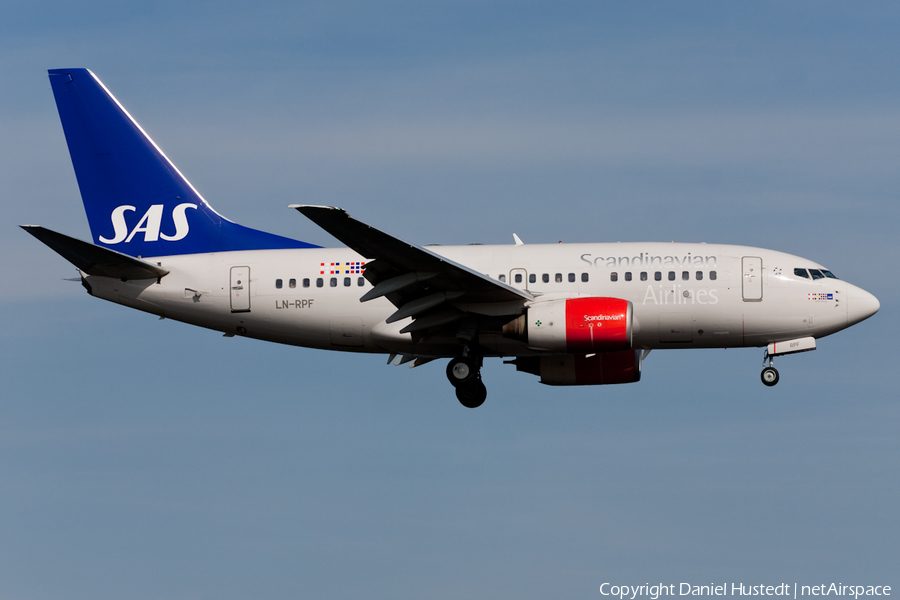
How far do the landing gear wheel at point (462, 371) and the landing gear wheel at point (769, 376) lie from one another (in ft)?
28.5

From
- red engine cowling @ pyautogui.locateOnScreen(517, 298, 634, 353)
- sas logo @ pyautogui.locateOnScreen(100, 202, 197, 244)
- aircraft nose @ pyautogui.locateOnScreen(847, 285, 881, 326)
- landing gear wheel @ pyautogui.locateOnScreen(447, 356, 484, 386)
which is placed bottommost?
landing gear wheel @ pyautogui.locateOnScreen(447, 356, 484, 386)

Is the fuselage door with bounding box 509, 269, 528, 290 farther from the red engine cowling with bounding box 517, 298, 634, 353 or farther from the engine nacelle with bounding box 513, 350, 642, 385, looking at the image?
the engine nacelle with bounding box 513, 350, 642, 385

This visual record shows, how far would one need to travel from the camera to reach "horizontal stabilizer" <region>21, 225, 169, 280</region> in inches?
1205

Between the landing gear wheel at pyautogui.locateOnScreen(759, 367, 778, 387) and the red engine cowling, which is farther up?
the red engine cowling

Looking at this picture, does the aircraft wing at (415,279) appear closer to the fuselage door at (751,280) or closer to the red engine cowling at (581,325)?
the red engine cowling at (581,325)

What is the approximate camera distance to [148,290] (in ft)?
110

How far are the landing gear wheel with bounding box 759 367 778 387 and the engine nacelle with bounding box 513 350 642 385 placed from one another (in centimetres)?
382

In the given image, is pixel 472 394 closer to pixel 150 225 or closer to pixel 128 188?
pixel 150 225

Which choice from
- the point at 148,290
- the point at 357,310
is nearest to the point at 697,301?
the point at 357,310

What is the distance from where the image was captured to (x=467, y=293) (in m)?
30.5

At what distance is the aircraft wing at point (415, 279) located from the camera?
90.9 feet

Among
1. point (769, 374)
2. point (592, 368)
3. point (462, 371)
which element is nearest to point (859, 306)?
point (769, 374)

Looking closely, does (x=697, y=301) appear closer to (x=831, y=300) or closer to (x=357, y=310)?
(x=831, y=300)

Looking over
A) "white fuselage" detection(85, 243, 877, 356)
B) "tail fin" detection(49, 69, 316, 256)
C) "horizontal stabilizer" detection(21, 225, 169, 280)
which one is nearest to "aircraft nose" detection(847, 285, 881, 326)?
"white fuselage" detection(85, 243, 877, 356)
